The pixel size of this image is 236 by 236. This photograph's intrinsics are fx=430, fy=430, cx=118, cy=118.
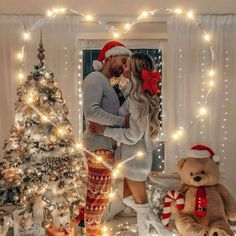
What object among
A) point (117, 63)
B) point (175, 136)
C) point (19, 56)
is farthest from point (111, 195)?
point (19, 56)

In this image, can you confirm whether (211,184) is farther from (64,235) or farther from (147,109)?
(64,235)

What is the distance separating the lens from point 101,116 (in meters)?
2.74

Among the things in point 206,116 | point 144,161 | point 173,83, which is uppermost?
point 173,83

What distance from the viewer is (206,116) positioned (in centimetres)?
348

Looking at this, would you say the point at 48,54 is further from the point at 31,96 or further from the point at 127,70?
the point at 127,70

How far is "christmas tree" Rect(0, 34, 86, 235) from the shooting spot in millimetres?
2674

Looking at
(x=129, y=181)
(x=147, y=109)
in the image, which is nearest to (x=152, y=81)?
(x=147, y=109)

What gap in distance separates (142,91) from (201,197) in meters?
0.80

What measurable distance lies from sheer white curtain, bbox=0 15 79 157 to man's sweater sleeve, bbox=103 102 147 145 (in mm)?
692

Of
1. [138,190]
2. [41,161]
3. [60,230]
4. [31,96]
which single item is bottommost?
[60,230]

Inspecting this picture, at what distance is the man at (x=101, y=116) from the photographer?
9.00 feet

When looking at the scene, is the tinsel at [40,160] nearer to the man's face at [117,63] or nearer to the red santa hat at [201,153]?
the man's face at [117,63]

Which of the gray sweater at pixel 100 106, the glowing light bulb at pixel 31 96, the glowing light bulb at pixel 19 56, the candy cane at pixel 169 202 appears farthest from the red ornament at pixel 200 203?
the glowing light bulb at pixel 19 56

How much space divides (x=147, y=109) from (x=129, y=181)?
1.61 feet
